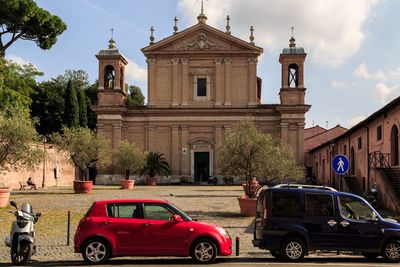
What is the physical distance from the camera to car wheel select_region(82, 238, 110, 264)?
10.7 meters

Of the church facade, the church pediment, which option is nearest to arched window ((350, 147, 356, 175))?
the church facade

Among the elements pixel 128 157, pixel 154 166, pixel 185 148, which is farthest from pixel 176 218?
pixel 185 148

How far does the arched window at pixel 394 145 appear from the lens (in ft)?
80.5

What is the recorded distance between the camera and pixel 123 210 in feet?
36.2

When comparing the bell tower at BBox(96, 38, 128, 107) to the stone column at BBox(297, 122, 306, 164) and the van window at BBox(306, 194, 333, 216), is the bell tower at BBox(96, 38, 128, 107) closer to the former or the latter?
the stone column at BBox(297, 122, 306, 164)

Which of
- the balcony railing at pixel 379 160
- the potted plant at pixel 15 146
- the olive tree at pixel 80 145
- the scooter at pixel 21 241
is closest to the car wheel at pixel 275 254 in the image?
the scooter at pixel 21 241

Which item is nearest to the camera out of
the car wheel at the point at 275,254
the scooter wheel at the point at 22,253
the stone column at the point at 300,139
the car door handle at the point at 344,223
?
the scooter wheel at the point at 22,253

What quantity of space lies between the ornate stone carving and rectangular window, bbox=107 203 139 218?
4031 cm

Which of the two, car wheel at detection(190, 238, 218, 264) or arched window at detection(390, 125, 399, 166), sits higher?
arched window at detection(390, 125, 399, 166)

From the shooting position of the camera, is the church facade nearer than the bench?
No

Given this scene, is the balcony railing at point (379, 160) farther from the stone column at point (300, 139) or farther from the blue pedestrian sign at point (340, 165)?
the stone column at point (300, 139)

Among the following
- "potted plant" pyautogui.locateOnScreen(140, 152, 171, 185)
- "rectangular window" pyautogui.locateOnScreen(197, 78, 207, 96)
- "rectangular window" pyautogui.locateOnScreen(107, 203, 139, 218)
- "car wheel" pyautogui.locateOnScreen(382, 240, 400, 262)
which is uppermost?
"rectangular window" pyautogui.locateOnScreen(197, 78, 207, 96)

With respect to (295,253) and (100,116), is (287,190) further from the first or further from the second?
(100,116)

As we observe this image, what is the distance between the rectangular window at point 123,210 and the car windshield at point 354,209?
452cm
